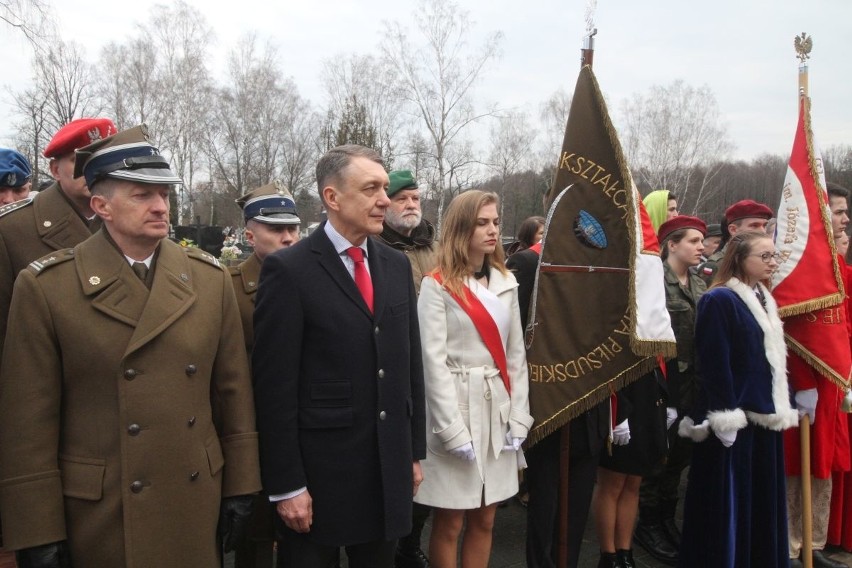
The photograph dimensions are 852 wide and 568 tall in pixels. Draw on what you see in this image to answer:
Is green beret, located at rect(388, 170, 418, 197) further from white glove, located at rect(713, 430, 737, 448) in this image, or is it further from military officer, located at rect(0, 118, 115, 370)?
white glove, located at rect(713, 430, 737, 448)

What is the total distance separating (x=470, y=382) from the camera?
2.99 metres

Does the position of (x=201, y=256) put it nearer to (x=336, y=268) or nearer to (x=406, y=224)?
(x=336, y=268)

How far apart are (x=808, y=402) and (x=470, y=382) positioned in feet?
7.78

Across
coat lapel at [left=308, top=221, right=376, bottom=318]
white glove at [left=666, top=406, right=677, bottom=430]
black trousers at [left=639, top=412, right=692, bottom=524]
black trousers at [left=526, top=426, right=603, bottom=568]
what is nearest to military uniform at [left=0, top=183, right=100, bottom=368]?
coat lapel at [left=308, top=221, right=376, bottom=318]

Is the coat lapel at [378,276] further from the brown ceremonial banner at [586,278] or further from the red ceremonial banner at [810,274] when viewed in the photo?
the red ceremonial banner at [810,274]

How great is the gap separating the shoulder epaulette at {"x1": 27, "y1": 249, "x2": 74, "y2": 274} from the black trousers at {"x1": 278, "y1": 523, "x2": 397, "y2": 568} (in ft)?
4.18

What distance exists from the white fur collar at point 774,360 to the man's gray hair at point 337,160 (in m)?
2.28

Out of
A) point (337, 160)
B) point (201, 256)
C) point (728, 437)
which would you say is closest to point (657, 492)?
point (728, 437)

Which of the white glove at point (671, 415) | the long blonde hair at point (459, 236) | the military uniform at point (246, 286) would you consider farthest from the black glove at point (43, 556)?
the white glove at point (671, 415)

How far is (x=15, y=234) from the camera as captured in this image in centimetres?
247

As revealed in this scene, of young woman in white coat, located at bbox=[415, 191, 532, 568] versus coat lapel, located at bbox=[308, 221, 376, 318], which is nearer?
coat lapel, located at bbox=[308, 221, 376, 318]

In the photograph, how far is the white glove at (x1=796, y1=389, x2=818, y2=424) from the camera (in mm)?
3857

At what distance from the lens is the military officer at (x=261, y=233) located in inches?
133

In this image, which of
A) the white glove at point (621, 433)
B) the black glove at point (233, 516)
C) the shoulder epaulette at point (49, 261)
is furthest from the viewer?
the white glove at point (621, 433)
